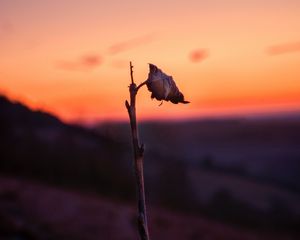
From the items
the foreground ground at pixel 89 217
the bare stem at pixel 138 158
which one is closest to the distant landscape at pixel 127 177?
the foreground ground at pixel 89 217

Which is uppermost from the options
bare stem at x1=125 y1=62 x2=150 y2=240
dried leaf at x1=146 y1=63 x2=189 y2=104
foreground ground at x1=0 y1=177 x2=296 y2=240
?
dried leaf at x1=146 y1=63 x2=189 y2=104

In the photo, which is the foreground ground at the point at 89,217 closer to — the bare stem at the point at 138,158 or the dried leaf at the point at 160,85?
the bare stem at the point at 138,158

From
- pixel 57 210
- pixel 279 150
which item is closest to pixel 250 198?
pixel 57 210

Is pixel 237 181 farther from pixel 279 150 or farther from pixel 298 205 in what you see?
pixel 279 150

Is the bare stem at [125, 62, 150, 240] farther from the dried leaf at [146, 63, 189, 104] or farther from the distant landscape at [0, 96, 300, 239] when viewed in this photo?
the distant landscape at [0, 96, 300, 239]

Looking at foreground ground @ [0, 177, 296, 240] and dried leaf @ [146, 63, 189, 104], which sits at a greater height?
dried leaf @ [146, 63, 189, 104]

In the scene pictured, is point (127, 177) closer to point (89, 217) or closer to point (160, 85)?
point (89, 217)

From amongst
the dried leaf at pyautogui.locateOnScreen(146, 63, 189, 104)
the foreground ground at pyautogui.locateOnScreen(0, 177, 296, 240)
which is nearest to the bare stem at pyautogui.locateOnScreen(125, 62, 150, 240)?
the dried leaf at pyautogui.locateOnScreen(146, 63, 189, 104)
